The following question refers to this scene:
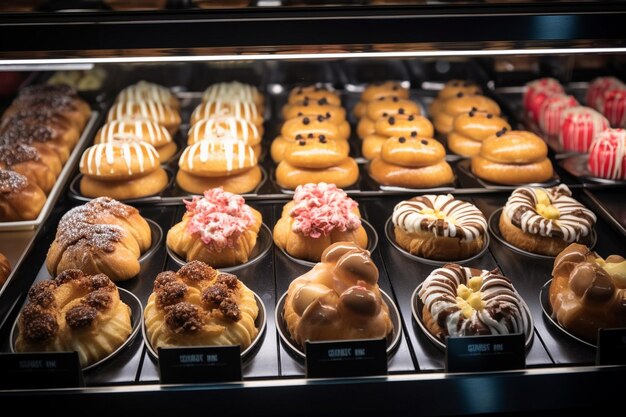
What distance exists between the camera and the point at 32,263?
8.73 feet

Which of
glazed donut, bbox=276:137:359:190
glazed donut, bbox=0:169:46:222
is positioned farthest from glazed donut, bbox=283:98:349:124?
glazed donut, bbox=0:169:46:222

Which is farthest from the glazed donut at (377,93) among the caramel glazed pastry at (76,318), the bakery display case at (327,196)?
the caramel glazed pastry at (76,318)

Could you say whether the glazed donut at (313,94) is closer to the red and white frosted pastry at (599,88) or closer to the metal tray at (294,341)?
the red and white frosted pastry at (599,88)

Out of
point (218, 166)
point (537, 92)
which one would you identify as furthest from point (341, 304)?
point (537, 92)

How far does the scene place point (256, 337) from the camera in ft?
7.33

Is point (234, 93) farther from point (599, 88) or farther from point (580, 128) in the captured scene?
point (599, 88)

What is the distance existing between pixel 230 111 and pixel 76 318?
5.86 feet

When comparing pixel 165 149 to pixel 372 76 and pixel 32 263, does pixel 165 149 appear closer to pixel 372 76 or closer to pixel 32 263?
pixel 32 263

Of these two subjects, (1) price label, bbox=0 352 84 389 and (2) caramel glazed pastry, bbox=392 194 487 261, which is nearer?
(1) price label, bbox=0 352 84 389

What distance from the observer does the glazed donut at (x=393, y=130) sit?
3.42 m

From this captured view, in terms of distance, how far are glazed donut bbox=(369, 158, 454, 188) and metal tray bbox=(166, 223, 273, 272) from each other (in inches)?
26.1

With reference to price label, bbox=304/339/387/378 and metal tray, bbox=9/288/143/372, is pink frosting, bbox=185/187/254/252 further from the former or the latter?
price label, bbox=304/339/387/378

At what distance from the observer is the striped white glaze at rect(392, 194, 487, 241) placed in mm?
2604

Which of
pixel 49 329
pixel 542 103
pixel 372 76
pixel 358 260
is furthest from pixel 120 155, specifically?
pixel 542 103
